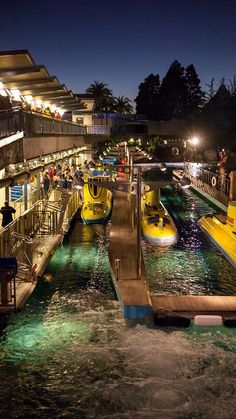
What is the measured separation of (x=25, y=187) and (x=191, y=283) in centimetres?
830

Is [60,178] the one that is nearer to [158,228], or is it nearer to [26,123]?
[158,228]

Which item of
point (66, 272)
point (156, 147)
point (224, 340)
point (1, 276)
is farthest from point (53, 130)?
point (156, 147)

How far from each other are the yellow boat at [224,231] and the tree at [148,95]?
278ft

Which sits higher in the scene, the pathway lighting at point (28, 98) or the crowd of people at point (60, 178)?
the pathway lighting at point (28, 98)

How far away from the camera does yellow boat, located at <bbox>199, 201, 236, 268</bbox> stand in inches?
874

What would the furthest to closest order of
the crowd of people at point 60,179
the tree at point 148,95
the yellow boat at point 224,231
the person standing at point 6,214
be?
the tree at point 148,95, the crowd of people at point 60,179, the yellow boat at point 224,231, the person standing at point 6,214

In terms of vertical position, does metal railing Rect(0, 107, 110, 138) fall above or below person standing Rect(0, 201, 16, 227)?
above

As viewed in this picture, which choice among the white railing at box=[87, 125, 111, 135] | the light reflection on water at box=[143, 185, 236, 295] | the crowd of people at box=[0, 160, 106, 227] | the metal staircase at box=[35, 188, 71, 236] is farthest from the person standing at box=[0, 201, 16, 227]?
the white railing at box=[87, 125, 111, 135]

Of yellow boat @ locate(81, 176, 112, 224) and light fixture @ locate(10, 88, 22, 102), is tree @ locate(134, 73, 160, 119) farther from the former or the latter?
light fixture @ locate(10, 88, 22, 102)

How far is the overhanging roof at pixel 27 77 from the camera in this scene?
2205 centimetres

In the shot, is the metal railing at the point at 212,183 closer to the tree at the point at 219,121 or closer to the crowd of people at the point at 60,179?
the crowd of people at the point at 60,179

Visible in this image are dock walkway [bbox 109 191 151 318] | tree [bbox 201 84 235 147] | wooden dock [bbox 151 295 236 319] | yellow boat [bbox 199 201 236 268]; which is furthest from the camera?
tree [bbox 201 84 235 147]

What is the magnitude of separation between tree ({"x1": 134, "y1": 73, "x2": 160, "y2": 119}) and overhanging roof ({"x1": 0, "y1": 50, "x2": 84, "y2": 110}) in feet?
250

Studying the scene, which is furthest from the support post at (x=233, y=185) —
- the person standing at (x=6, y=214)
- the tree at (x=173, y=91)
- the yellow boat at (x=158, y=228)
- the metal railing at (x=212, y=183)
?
the tree at (x=173, y=91)
